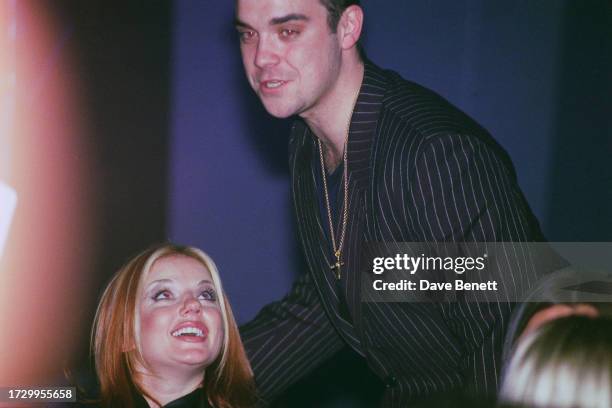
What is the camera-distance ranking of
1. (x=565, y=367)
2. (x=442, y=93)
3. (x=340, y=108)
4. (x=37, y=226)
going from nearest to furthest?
(x=565, y=367) < (x=340, y=108) < (x=37, y=226) < (x=442, y=93)

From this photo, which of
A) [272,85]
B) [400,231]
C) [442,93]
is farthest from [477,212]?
[442,93]

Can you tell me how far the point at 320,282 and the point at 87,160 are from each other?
67cm

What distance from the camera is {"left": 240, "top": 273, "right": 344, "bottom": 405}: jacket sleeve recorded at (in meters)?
2.01

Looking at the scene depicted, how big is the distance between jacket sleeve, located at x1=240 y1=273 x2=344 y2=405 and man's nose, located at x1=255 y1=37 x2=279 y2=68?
58cm

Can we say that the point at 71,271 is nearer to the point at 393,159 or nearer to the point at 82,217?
the point at 82,217

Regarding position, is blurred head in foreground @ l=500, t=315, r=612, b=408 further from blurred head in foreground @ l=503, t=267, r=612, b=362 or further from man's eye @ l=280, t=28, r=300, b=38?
man's eye @ l=280, t=28, r=300, b=38

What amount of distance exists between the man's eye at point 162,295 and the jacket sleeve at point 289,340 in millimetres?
293

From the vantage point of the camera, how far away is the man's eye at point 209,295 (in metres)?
1.85

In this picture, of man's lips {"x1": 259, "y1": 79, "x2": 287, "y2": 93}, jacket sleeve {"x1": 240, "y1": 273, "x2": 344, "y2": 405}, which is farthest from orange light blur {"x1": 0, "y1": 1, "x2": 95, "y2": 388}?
man's lips {"x1": 259, "y1": 79, "x2": 287, "y2": 93}

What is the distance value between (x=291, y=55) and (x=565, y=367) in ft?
3.44

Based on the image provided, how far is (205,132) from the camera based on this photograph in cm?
230

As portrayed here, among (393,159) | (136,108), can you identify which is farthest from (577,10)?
(136,108)

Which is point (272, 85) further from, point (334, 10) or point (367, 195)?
point (367, 195)

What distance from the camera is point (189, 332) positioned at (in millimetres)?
1785
